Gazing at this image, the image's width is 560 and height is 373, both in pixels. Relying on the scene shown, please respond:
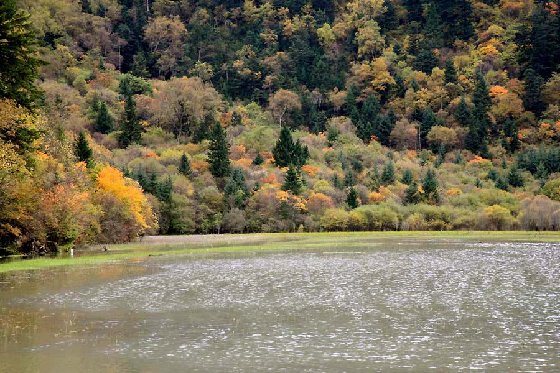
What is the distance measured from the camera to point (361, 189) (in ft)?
443

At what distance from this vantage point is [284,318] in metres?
35.8

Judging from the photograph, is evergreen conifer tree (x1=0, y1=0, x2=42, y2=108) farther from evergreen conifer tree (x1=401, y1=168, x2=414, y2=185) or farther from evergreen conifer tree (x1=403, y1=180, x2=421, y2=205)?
evergreen conifer tree (x1=401, y1=168, x2=414, y2=185)

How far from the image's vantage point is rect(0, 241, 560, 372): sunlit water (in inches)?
1064

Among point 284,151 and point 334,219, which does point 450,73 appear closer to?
point 284,151

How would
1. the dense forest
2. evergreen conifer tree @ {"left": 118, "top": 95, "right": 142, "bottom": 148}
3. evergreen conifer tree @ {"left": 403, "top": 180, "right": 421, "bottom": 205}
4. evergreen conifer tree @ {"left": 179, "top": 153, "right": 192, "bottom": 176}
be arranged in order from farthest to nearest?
1. evergreen conifer tree @ {"left": 118, "top": 95, "right": 142, "bottom": 148}
2. evergreen conifer tree @ {"left": 179, "top": 153, "right": 192, "bottom": 176}
3. evergreen conifer tree @ {"left": 403, "top": 180, "right": 421, "bottom": 205}
4. the dense forest

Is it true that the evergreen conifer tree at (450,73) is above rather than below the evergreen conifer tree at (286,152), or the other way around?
above

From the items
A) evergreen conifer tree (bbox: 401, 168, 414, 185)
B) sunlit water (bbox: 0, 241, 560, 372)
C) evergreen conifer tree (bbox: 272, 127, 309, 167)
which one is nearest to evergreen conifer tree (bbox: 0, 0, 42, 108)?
sunlit water (bbox: 0, 241, 560, 372)

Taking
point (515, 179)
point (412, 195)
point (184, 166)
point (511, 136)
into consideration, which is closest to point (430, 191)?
point (412, 195)

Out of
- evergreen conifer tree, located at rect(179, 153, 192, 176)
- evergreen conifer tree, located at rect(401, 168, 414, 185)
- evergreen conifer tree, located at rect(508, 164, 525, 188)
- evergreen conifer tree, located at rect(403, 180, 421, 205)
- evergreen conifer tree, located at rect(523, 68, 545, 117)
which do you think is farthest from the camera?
evergreen conifer tree, located at rect(523, 68, 545, 117)

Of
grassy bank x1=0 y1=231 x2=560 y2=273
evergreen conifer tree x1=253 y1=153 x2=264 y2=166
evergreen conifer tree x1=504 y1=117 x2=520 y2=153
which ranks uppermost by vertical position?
evergreen conifer tree x1=504 y1=117 x2=520 y2=153

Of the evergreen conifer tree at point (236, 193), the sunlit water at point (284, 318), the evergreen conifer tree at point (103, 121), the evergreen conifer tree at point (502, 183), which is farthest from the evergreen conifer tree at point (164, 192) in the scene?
the evergreen conifer tree at point (502, 183)

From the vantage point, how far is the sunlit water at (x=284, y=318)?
88.6ft

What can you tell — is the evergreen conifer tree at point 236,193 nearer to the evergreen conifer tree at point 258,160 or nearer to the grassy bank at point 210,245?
the grassy bank at point 210,245

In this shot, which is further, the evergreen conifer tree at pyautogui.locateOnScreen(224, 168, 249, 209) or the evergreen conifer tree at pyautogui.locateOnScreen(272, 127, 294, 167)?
the evergreen conifer tree at pyautogui.locateOnScreen(272, 127, 294, 167)
